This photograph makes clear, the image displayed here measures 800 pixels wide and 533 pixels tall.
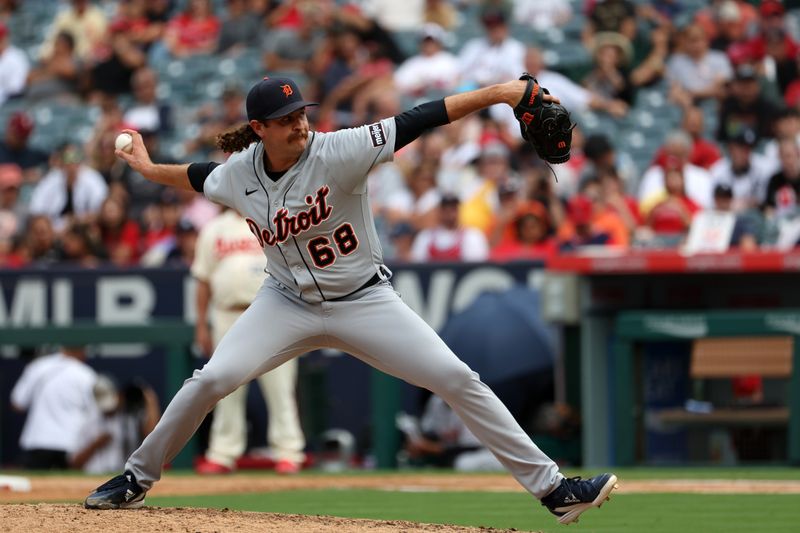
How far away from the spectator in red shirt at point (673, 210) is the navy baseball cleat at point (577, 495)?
17.1 feet

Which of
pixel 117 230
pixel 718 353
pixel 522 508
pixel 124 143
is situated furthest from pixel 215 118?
pixel 124 143

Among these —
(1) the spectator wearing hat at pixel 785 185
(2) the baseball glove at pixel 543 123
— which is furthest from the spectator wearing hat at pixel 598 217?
(2) the baseball glove at pixel 543 123

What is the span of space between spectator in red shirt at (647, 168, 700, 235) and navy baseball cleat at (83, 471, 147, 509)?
5.64m

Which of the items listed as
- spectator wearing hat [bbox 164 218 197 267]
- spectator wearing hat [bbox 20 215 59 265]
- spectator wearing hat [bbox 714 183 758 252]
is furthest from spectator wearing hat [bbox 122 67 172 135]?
spectator wearing hat [bbox 714 183 758 252]

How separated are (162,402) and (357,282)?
6.24 meters

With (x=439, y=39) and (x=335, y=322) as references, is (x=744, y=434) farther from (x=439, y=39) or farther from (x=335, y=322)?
(x=439, y=39)

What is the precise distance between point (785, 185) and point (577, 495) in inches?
274

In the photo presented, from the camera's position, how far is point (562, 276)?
1008 centimetres

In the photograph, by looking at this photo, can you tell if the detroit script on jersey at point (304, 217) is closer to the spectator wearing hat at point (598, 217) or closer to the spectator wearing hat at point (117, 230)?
the spectator wearing hat at point (598, 217)

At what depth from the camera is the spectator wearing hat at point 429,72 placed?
47.6ft

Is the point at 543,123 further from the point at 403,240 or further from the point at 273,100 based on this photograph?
the point at 403,240

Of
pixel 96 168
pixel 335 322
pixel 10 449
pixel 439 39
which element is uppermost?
pixel 439 39

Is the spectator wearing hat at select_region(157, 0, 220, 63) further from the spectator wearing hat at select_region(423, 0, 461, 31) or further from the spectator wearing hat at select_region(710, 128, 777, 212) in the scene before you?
the spectator wearing hat at select_region(710, 128, 777, 212)

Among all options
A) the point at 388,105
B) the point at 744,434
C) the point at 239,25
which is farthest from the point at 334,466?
the point at 239,25
